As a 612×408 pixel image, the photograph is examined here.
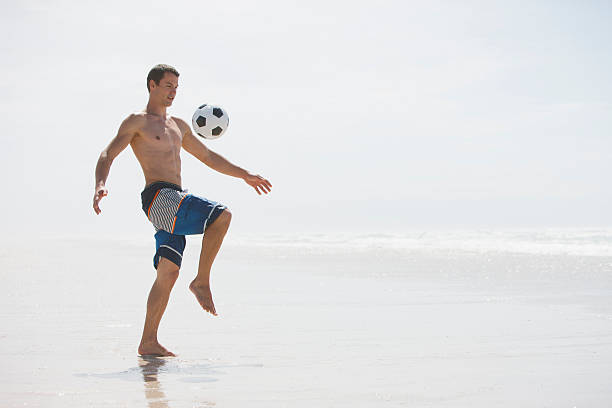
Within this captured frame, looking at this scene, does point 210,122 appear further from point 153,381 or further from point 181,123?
point 153,381

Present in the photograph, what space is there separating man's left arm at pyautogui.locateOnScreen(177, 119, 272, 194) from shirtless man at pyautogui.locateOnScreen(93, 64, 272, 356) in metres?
0.27

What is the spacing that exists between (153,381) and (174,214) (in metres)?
1.25

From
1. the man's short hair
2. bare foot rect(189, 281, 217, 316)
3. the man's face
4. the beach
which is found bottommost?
the beach

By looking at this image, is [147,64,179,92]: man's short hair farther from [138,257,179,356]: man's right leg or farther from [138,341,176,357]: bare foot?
[138,341,176,357]: bare foot

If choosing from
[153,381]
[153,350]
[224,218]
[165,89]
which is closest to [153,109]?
[165,89]

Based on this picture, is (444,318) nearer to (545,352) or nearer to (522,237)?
(545,352)

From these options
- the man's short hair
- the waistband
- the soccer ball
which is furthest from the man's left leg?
the man's short hair

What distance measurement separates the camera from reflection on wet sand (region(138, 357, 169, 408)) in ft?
10.4

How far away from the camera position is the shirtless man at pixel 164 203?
457 cm

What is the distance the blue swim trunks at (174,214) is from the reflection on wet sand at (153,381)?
2.12ft

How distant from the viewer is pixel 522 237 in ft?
70.5

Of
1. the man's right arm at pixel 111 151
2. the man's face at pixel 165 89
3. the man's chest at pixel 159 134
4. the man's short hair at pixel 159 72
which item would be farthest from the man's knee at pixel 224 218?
the man's short hair at pixel 159 72

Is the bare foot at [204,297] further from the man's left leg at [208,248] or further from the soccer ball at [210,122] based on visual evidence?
the soccer ball at [210,122]

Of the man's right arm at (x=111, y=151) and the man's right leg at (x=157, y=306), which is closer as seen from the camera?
the man's right arm at (x=111, y=151)
